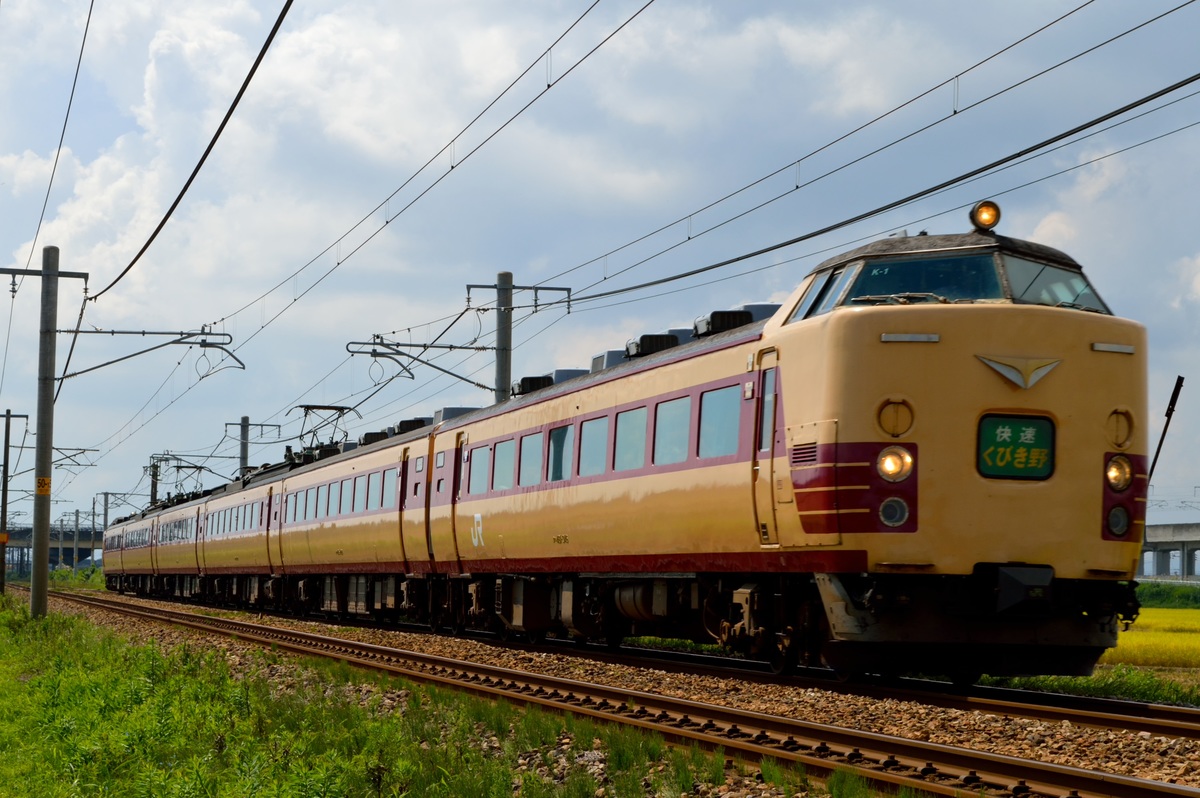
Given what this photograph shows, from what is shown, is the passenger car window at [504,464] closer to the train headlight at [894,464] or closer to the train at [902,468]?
the train at [902,468]

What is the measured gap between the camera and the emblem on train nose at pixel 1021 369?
11812mm

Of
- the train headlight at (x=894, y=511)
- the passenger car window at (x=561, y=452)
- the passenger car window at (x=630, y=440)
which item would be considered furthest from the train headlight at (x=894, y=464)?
the passenger car window at (x=561, y=452)

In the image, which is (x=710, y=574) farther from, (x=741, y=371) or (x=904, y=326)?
(x=904, y=326)

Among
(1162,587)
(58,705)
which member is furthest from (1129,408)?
(1162,587)

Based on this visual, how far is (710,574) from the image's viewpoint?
47.7 ft

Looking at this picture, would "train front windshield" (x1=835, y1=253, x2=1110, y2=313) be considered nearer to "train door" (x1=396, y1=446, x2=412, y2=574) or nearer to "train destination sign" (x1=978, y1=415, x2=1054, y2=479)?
"train destination sign" (x1=978, y1=415, x2=1054, y2=479)

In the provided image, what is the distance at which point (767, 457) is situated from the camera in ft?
42.1

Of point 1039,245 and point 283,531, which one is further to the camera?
point 283,531

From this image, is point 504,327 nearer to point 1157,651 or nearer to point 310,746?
point 1157,651

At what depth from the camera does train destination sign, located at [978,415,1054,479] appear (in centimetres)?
1180

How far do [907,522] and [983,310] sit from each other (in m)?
1.86

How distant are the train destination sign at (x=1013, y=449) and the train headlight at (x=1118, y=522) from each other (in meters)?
0.69

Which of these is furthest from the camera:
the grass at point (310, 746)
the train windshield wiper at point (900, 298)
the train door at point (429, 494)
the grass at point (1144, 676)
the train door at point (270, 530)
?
the train door at point (270, 530)

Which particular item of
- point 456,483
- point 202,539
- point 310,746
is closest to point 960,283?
point 310,746
